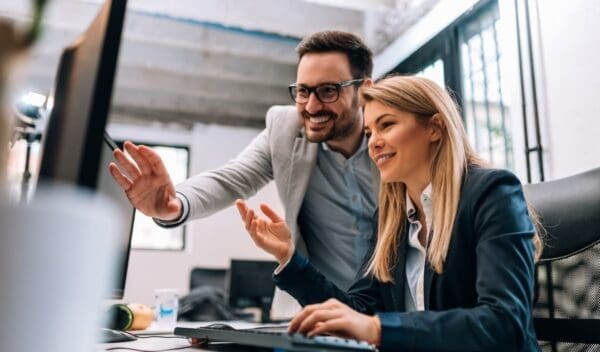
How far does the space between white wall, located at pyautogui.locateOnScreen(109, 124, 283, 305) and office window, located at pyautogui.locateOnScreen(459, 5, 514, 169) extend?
330 centimetres

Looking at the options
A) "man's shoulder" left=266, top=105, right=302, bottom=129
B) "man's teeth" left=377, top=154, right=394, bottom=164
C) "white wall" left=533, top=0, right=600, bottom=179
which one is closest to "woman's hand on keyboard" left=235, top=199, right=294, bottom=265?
"man's teeth" left=377, top=154, right=394, bottom=164

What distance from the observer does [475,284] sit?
991 millimetres

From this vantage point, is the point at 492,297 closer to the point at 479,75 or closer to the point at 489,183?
the point at 489,183

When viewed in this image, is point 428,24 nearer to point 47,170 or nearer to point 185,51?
point 185,51

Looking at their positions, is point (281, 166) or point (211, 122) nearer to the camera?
point (281, 166)

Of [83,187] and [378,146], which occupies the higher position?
[378,146]

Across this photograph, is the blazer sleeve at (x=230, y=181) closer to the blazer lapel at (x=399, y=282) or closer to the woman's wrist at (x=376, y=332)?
the blazer lapel at (x=399, y=282)

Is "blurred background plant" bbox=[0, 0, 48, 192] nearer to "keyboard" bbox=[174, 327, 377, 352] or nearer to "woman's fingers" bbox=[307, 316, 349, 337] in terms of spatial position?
"keyboard" bbox=[174, 327, 377, 352]

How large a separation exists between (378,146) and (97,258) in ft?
3.03

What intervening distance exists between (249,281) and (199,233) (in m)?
2.27

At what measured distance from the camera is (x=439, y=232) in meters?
1.06

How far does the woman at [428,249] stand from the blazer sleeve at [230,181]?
46 centimetres

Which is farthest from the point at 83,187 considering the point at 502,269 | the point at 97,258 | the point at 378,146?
the point at 378,146

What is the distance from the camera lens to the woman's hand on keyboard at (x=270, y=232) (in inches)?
44.5
